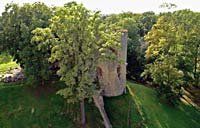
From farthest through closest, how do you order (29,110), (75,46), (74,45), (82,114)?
(29,110)
(82,114)
(75,46)
(74,45)

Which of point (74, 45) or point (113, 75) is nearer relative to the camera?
point (74, 45)

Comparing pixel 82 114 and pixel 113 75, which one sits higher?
pixel 113 75

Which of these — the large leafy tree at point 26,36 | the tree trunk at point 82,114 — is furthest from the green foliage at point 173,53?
the large leafy tree at point 26,36

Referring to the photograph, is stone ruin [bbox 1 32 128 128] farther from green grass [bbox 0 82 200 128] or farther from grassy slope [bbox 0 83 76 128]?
grassy slope [bbox 0 83 76 128]

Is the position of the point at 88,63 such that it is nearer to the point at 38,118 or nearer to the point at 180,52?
the point at 38,118

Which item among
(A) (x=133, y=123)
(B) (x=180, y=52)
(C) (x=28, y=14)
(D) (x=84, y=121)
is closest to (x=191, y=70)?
(B) (x=180, y=52)

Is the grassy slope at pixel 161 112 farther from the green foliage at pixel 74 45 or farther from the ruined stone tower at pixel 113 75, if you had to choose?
the green foliage at pixel 74 45

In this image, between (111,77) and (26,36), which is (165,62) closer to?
(111,77)

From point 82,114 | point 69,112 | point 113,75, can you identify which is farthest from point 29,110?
point 113,75
